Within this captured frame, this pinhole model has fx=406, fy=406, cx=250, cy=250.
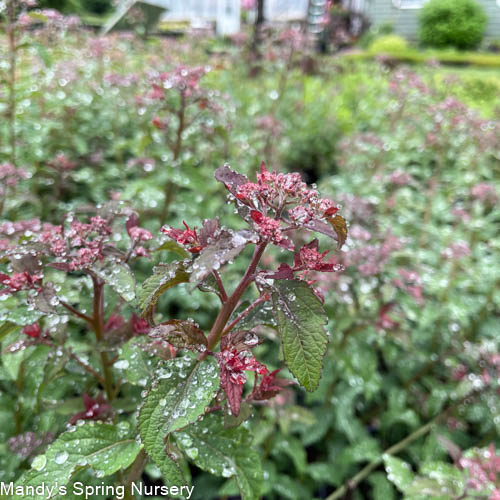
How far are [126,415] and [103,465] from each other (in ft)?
1.04

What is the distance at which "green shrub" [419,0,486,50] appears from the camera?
1677 centimetres

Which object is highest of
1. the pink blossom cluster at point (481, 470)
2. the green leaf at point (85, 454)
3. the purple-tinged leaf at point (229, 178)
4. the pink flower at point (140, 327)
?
the purple-tinged leaf at point (229, 178)

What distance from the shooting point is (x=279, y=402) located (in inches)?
55.3

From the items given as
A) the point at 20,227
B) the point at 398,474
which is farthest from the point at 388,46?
the point at 20,227

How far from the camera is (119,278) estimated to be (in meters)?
0.81

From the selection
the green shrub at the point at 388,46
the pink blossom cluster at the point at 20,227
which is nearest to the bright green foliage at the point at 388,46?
the green shrub at the point at 388,46

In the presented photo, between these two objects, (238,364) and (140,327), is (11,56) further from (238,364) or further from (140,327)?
(238,364)

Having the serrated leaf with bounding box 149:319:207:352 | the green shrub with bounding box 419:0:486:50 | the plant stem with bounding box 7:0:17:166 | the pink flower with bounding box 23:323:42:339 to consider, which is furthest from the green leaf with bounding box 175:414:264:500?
the green shrub with bounding box 419:0:486:50

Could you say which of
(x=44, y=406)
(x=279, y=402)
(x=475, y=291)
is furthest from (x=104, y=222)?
(x=475, y=291)

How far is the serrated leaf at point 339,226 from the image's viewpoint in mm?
685

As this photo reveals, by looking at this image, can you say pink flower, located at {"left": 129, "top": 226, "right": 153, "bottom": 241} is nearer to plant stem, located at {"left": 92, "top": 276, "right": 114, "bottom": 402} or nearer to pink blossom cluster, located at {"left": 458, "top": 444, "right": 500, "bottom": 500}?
plant stem, located at {"left": 92, "top": 276, "right": 114, "bottom": 402}

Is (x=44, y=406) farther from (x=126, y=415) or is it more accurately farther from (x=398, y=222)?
(x=398, y=222)

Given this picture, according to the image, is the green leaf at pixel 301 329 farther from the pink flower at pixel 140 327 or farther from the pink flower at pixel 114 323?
the pink flower at pixel 114 323

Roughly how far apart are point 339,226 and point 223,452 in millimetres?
522
